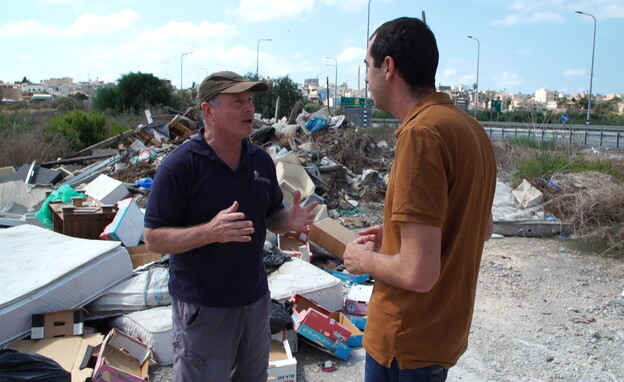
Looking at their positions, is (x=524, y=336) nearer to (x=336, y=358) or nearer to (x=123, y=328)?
(x=336, y=358)

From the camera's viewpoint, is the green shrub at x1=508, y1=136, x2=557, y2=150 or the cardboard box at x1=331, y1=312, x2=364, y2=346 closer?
the cardboard box at x1=331, y1=312, x2=364, y2=346

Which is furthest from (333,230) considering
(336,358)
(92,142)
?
(92,142)

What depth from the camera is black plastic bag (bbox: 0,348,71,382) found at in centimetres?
245

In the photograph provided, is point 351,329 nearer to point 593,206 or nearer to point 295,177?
point 295,177

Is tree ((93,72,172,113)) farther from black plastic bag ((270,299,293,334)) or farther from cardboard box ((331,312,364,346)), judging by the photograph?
black plastic bag ((270,299,293,334))

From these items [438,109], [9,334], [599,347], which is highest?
[438,109]

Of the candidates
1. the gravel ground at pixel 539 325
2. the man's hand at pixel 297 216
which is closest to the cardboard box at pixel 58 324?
the gravel ground at pixel 539 325

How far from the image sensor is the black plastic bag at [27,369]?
8.04 ft

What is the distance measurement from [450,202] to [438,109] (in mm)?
274

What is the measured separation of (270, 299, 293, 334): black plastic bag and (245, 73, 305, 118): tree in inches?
942

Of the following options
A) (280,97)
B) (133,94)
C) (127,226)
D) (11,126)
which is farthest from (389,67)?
(133,94)

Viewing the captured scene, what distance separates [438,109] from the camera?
145 centimetres

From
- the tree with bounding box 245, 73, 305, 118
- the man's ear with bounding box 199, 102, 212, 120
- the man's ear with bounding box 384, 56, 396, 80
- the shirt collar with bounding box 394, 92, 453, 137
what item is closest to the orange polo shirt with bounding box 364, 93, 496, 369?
the shirt collar with bounding box 394, 92, 453, 137

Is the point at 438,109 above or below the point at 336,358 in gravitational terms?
above
